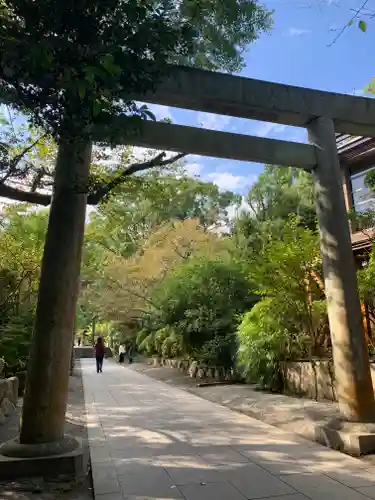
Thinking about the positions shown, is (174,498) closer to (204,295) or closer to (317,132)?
(317,132)

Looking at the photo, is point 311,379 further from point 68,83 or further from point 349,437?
point 68,83

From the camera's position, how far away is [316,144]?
19.4ft

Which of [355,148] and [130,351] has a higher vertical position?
[355,148]

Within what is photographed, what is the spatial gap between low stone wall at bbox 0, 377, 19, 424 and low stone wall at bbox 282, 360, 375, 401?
6.24 metres

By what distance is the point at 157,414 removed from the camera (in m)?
8.57

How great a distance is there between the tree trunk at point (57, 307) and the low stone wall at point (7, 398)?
4055mm

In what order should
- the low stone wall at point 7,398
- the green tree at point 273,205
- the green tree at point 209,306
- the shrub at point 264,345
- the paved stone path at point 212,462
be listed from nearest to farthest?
1. the paved stone path at point 212,462
2. the low stone wall at point 7,398
3. the shrub at point 264,345
4. the green tree at point 209,306
5. the green tree at point 273,205

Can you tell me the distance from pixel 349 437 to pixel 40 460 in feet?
11.0

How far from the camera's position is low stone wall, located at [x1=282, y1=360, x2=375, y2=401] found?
9133 mm

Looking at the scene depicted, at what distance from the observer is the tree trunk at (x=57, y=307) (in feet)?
15.0

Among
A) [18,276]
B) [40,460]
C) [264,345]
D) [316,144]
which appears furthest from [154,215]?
[40,460]

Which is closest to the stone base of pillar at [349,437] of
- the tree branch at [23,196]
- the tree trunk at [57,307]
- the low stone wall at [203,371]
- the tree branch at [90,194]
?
the tree trunk at [57,307]

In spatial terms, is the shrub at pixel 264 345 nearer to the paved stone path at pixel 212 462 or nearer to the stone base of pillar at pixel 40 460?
the paved stone path at pixel 212 462

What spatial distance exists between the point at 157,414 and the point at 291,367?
11.8 feet
